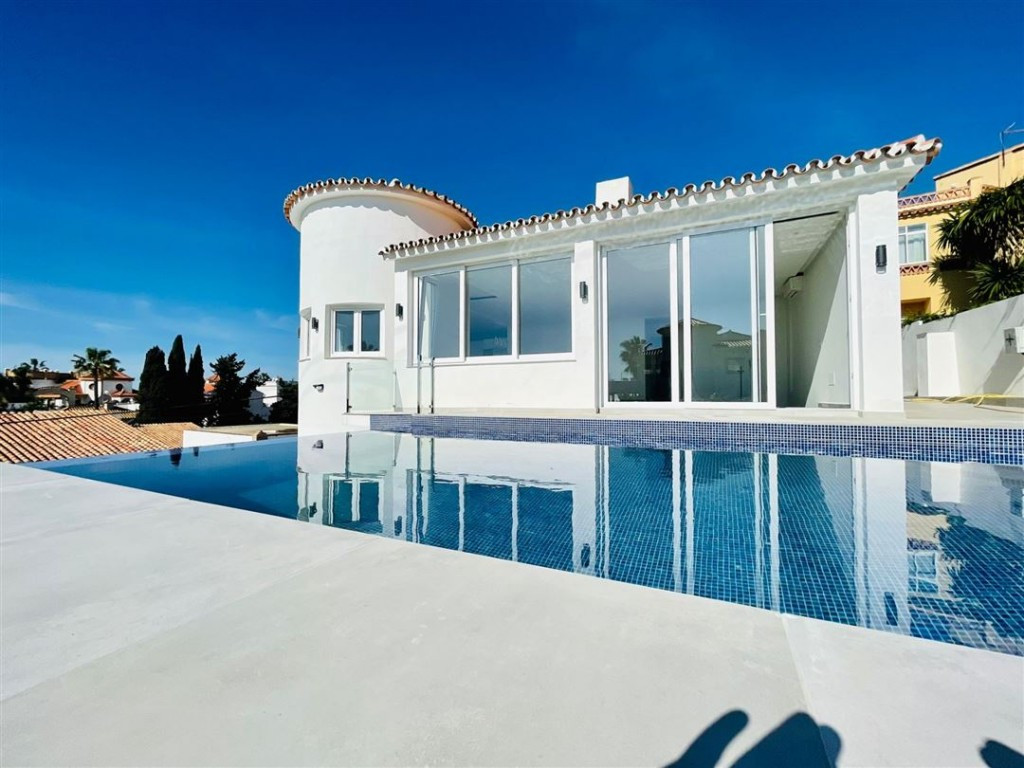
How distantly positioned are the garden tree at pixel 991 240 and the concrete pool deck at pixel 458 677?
715 inches

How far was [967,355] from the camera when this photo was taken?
464 inches

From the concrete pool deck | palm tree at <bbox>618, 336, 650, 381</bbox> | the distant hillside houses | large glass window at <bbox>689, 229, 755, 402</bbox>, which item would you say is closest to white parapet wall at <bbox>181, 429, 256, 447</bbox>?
palm tree at <bbox>618, 336, 650, 381</bbox>

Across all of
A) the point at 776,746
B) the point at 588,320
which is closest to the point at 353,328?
the point at 588,320

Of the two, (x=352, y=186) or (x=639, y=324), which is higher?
(x=352, y=186)

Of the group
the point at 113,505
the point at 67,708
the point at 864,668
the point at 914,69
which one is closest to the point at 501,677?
the point at 864,668

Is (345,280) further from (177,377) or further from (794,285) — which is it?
(177,377)

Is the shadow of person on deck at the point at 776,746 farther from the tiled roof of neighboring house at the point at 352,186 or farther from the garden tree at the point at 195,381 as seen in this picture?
the garden tree at the point at 195,381

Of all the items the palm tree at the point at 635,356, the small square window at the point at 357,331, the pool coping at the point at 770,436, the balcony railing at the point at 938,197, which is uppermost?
the balcony railing at the point at 938,197

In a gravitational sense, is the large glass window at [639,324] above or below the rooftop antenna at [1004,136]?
below

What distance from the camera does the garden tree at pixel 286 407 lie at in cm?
3359

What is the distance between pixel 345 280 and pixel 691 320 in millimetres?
10239

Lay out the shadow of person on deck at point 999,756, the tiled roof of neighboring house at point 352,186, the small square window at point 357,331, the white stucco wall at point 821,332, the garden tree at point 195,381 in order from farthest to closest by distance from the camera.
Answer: the garden tree at point 195,381 → the small square window at point 357,331 → the tiled roof of neighboring house at point 352,186 → the white stucco wall at point 821,332 → the shadow of person on deck at point 999,756

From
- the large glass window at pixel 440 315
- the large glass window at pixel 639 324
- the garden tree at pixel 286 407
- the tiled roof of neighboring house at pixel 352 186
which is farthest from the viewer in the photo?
the garden tree at pixel 286 407

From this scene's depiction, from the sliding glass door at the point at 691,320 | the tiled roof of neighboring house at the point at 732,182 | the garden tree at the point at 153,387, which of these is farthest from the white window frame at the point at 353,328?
the garden tree at the point at 153,387
